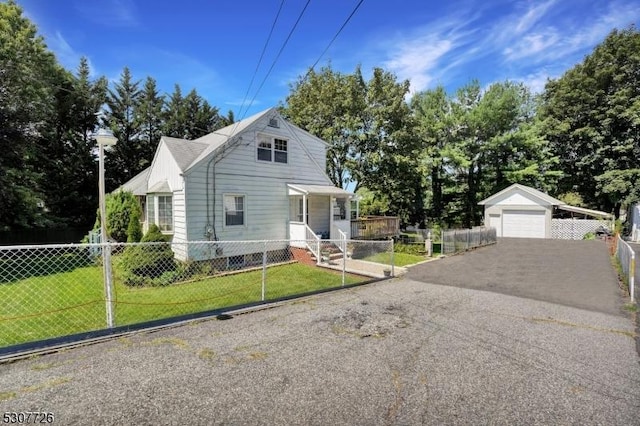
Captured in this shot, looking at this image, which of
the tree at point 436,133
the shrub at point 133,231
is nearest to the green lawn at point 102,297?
the shrub at point 133,231

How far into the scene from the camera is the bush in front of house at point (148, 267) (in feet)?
30.0

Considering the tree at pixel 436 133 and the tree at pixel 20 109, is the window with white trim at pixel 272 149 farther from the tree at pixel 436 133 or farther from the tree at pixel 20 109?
the tree at pixel 436 133

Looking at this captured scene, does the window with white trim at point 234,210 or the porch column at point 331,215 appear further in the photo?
the porch column at point 331,215

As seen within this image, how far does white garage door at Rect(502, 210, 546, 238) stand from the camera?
22.7m

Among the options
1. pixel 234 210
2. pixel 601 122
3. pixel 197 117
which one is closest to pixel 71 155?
pixel 197 117

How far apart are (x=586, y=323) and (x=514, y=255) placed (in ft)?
33.1

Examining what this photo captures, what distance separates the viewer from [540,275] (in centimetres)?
1015

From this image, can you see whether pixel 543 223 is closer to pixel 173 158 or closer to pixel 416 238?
pixel 416 238

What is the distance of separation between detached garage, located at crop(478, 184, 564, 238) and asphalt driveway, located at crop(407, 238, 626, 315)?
7147mm

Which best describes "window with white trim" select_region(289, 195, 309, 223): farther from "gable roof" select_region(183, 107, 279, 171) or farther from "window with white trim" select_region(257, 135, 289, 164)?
"gable roof" select_region(183, 107, 279, 171)

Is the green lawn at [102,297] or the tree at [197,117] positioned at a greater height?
the tree at [197,117]

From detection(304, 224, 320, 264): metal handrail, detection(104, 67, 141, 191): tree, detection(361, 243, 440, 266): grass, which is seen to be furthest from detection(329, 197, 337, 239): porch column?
detection(104, 67, 141, 191): tree

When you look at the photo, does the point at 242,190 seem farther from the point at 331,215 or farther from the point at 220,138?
the point at 331,215

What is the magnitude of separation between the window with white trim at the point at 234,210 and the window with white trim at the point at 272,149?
2069 millimetres
